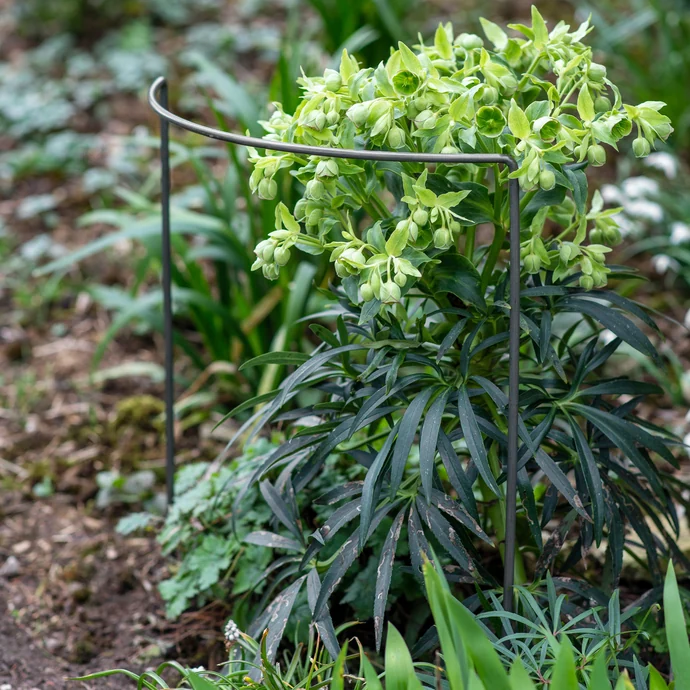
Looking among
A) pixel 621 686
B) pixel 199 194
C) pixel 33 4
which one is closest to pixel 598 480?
pixel 621 686

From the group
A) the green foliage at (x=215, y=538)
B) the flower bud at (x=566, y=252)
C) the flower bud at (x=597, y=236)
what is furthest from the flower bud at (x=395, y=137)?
the green foliage at (x=215, y=538)

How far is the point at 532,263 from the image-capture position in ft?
4.38

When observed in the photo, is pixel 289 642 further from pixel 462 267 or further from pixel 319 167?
pixel 319 167

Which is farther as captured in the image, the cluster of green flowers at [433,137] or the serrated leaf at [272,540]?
the serrated leaf at [272,540]

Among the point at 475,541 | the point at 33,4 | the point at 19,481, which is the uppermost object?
the point at 33,4

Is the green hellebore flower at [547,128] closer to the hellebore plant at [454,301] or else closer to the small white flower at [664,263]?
the hellebore plant at [454,301]

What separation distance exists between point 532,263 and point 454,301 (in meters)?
0.21

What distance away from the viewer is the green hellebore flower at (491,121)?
1249mm

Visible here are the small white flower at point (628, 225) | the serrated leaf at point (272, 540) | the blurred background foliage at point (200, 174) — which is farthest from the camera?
the small white flower at point (628, 225)

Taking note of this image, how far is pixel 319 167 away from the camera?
4.21 feet

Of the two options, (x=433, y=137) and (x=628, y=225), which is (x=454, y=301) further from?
(x=628, y=225)

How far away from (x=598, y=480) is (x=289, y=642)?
2.26 ft

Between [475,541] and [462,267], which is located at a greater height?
[462,267]

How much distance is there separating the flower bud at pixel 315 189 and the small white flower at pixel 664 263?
1.59 metres
